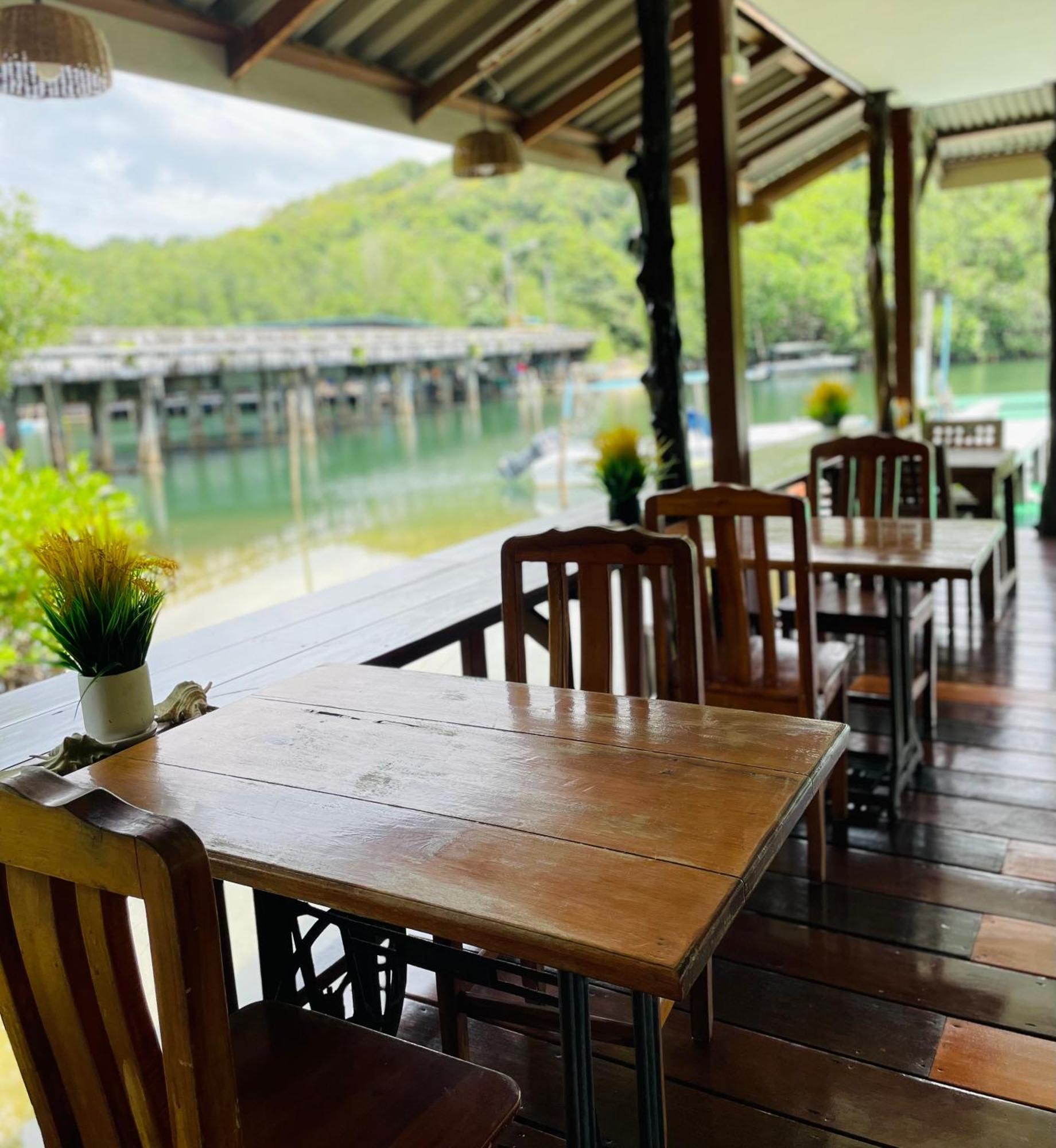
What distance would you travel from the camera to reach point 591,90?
511 cm

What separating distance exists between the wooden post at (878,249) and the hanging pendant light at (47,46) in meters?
4.50

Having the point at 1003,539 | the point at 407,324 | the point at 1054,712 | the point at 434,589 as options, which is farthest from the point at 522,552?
the point at 407,324

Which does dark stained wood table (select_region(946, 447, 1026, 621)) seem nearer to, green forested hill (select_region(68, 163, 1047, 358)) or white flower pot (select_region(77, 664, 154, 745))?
white flower pot (select_region(77, 664, 154, 745))

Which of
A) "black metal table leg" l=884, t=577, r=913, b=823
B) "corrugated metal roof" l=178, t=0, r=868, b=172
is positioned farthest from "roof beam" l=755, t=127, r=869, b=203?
"black metal table leg" l=884, t=577, r=913, b=823

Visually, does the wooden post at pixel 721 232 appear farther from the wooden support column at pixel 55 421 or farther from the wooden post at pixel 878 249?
the wooden support column at pixel 55 421

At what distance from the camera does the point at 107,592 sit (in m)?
1.56

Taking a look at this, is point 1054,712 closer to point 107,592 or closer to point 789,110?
point 107,592

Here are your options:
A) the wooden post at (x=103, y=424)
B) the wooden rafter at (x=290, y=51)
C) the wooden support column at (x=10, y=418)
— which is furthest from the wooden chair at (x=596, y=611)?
the wooden post at (x=103, y=424)

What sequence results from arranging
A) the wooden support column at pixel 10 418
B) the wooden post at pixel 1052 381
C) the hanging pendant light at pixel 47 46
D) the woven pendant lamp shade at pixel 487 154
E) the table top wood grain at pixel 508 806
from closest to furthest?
1. the table top wood grain at pixel 508 806
2. the hanging pendant light at pixel 47 46
3. the woven pendant lamp shade at pixel 487 154
4. the wooden post at pixel 1052 381
5. the wooden support column at pixel 10 418

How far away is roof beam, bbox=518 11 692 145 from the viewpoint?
5.00 metres

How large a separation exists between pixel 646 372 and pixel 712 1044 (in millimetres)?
2355

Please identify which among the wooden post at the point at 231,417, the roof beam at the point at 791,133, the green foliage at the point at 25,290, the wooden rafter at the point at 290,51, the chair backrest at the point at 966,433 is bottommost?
the chair backrest at the point at 966,433

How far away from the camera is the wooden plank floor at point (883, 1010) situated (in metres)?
1.67

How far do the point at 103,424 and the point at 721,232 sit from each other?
19690mm
